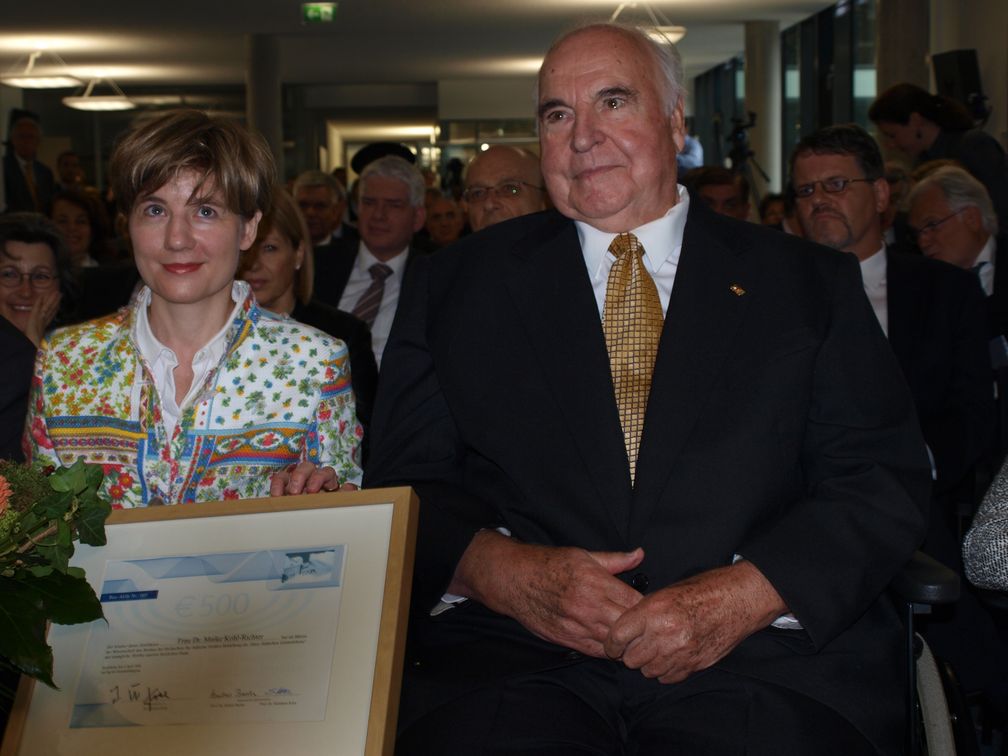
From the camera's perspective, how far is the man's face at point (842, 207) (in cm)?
406

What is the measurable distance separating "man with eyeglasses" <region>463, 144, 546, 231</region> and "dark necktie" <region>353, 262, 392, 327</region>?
30.9 inches

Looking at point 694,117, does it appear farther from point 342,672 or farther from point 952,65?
point 342,672

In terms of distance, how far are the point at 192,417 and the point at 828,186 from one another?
103 inches

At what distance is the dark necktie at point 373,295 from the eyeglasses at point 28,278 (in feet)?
4.94

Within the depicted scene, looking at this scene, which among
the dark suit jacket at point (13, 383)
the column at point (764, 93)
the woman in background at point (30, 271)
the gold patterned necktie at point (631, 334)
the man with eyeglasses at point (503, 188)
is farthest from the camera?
the column at point (764, 93)

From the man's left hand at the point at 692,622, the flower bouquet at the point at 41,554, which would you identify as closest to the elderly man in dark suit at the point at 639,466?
the man's left hand at the point at 692,622

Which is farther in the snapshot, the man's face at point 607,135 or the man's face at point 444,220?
the man's face at point 444,220

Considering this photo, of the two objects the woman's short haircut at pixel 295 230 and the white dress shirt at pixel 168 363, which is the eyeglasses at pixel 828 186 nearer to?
the woman's short haircut at pixel 295 230

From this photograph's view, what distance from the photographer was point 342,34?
16922 mm

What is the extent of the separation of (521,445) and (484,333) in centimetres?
24

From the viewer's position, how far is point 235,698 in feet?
5.42

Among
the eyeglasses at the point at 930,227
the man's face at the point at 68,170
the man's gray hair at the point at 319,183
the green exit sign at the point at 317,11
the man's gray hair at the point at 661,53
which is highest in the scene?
the green exit sign at the point at 317,11

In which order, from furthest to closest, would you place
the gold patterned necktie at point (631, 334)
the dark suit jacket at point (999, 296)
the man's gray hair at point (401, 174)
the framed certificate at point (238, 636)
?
the man's gray hair at point (401, 174) < the dark suit jacket at point (999, 296) < the gold patterned necktie at point (631, 334) < the framed certificate at point (238, 636)
